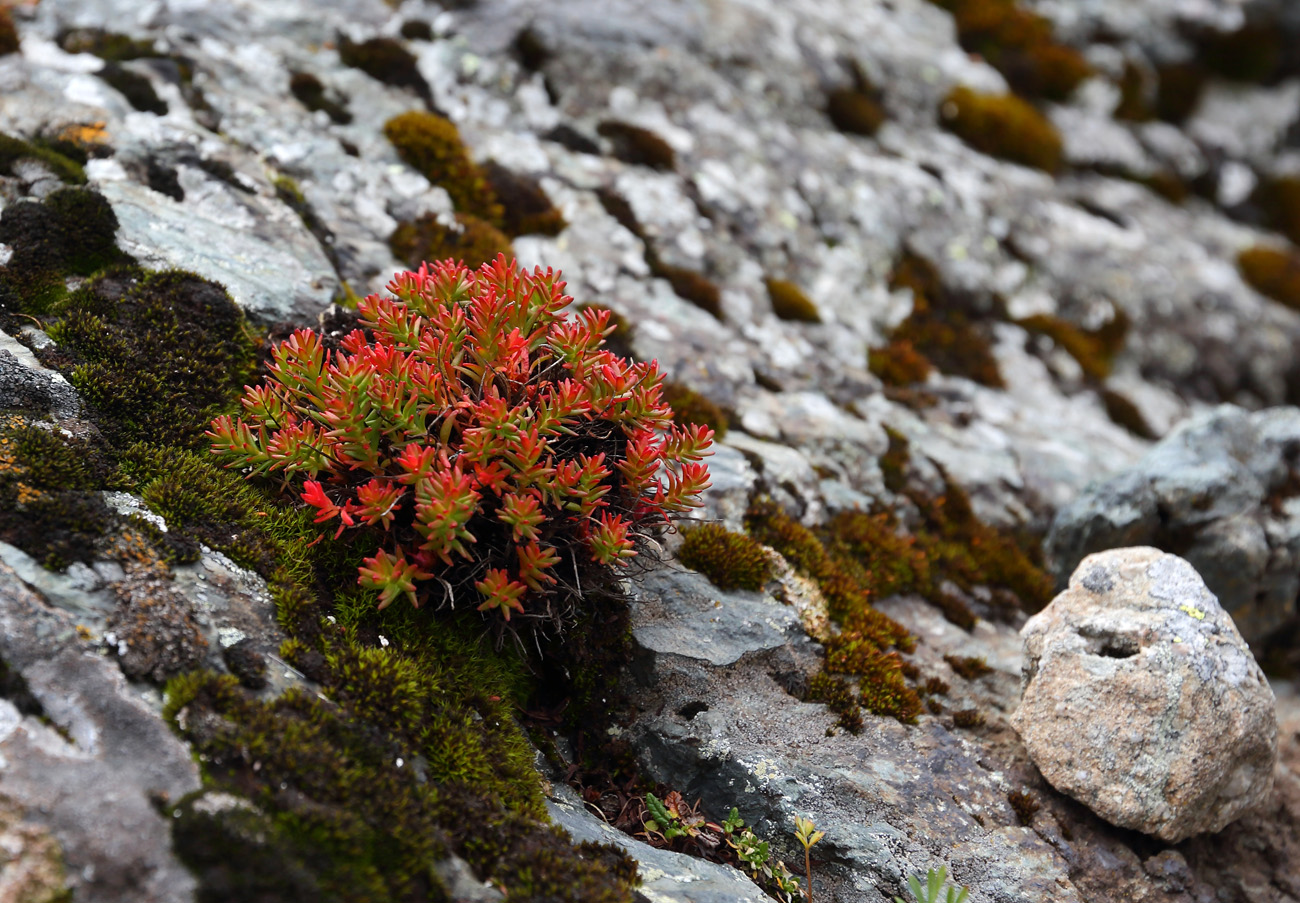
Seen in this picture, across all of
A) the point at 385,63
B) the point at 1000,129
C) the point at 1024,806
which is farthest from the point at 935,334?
the point at 385,63

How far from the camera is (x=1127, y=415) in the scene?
408 inches

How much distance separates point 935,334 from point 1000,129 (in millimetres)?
4766

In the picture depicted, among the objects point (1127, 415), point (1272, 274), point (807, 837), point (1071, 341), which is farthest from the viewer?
point (1272, 274)

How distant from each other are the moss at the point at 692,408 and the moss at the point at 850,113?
612 cm

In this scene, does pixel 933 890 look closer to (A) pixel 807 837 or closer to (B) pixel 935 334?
(A) pixel 807 837

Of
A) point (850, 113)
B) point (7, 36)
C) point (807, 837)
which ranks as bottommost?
point (807, 837)

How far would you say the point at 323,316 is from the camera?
6.02 metres

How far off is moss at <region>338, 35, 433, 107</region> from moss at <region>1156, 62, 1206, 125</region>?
12.9m

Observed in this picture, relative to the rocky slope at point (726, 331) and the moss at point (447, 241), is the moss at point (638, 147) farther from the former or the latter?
the moss at point (447, 241)

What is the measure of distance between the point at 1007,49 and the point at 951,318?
6.57m

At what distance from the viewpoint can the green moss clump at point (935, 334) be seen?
31.7 feet

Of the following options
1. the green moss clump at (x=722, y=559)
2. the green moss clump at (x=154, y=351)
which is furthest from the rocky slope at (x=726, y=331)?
the green moss clump at (x=722, y=559)

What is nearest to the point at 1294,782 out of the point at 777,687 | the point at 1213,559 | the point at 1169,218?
the point at 1213,559

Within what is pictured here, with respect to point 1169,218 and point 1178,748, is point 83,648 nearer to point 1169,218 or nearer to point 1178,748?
point 1178,748
